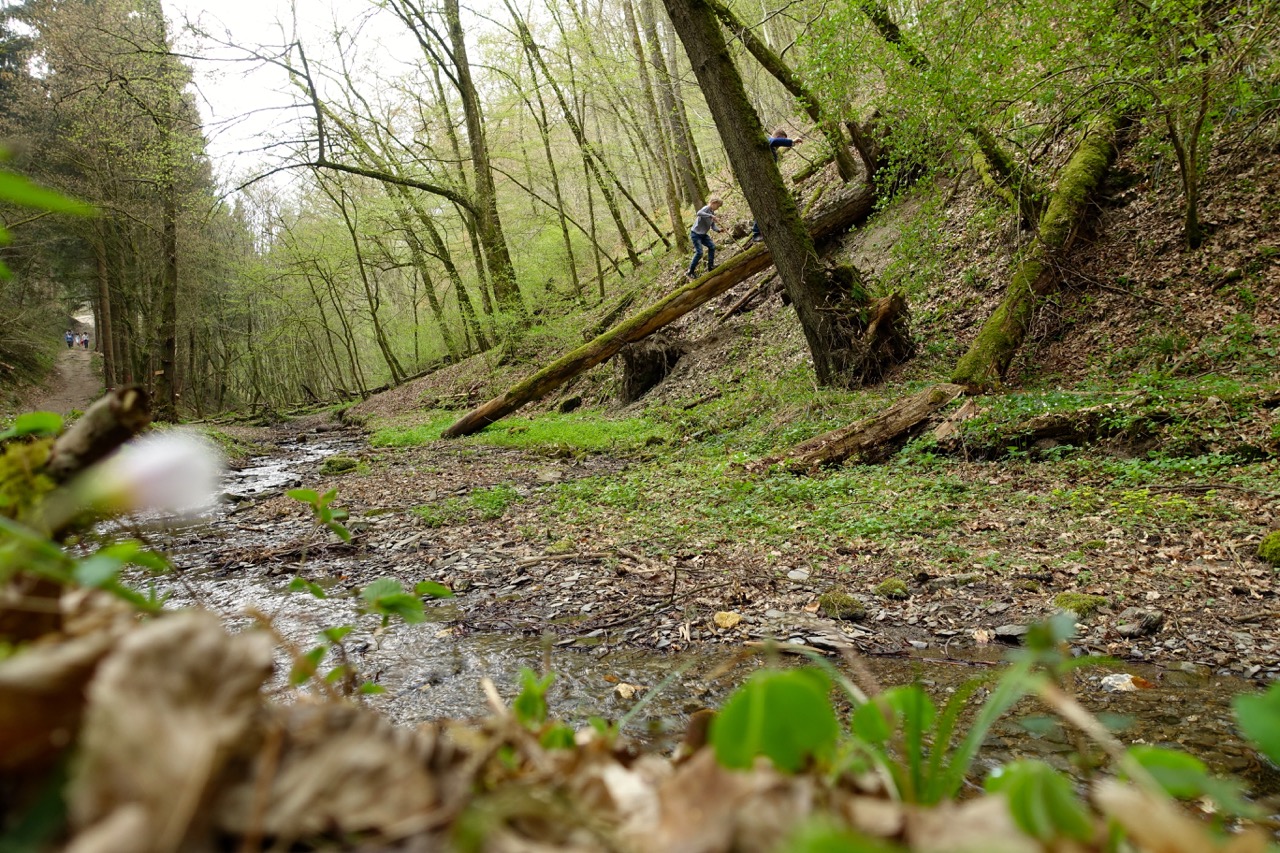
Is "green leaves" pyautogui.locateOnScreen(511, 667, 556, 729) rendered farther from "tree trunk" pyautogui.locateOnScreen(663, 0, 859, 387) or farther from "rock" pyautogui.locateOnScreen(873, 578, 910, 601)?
"tree trunk" pyautogui.locateOnScreen(663, 0, 859, 387)


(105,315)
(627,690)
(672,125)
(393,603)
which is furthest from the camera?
(105,315)

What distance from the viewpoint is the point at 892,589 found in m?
3.91

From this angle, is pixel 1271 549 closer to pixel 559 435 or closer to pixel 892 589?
pixel 892 589

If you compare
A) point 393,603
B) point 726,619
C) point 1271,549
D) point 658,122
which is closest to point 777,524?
point 726,619

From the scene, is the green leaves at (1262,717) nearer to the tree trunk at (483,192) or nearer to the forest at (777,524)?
the forest at (777,524)

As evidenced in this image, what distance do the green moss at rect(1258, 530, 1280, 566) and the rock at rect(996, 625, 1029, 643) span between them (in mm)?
1662

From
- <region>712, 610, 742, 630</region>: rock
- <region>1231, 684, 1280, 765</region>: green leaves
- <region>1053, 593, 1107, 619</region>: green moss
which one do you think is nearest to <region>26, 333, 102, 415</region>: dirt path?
<region>712, 610, 742, 630</region>: rock

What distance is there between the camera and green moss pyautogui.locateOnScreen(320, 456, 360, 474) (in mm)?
10305

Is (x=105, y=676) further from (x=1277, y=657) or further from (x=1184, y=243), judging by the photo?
(x=1184, y=243)

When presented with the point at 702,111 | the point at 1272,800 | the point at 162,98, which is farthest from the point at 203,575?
the point at 702,111

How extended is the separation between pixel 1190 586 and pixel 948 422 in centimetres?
327

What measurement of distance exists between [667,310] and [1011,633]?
10.0 meters

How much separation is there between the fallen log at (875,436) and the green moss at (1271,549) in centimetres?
334

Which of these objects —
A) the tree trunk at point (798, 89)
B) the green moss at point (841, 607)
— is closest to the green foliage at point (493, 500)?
the green moss at point (841, 607)
